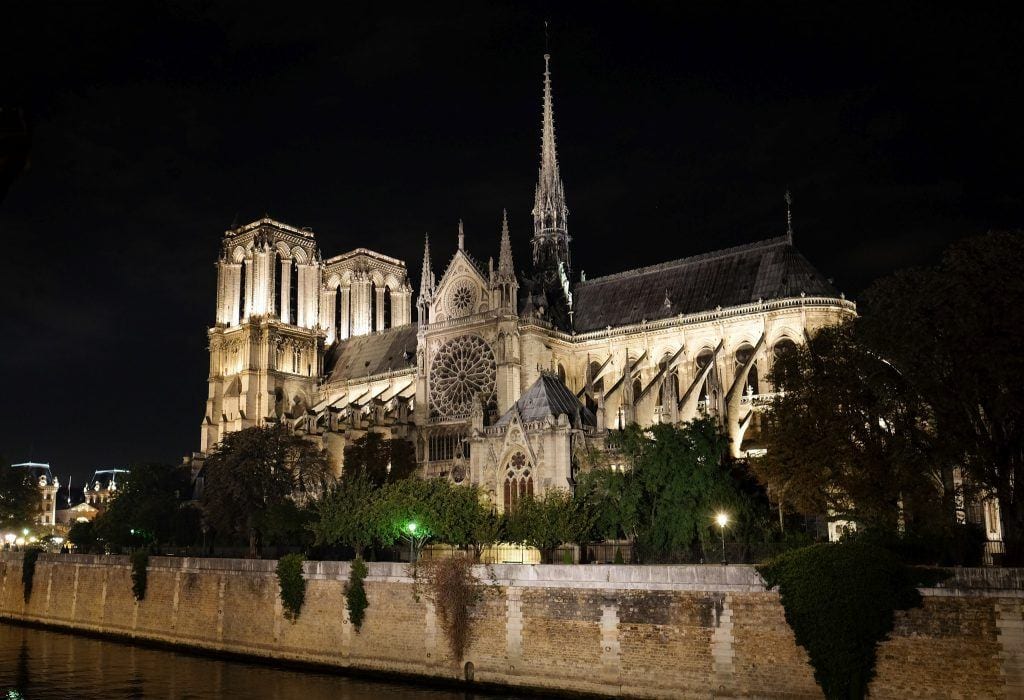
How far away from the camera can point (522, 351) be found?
57156 mm

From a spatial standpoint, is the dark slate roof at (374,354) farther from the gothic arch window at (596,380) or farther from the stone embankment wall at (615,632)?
the stone embankment wall at (615,632)

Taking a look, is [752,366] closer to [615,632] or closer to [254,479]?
[254,479]

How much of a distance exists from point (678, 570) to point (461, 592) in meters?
7.13

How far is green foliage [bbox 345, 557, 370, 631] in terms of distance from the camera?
31.9 meters

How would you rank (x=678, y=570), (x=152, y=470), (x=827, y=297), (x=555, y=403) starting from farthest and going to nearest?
(x=152, y=470) < (x=827, y=297) < (x=555, y=403) < (x=678, y=570)

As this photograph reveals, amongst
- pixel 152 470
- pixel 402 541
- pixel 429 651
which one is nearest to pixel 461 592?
pixel 429 651

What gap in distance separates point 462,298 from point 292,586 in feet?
97.7

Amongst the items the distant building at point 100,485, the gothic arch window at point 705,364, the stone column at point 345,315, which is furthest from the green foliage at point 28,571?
the distant building at point 100,485

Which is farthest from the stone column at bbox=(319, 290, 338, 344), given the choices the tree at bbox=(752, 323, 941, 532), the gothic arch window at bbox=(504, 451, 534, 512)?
the tree at bbox=(752, 323, 941, 532)

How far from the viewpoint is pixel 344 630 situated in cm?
3247

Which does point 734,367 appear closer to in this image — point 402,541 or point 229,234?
point 402,541

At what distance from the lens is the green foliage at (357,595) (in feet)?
105

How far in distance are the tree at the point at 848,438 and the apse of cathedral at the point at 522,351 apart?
10863 mm

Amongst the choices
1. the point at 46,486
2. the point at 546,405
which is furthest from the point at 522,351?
the point at 46,486
